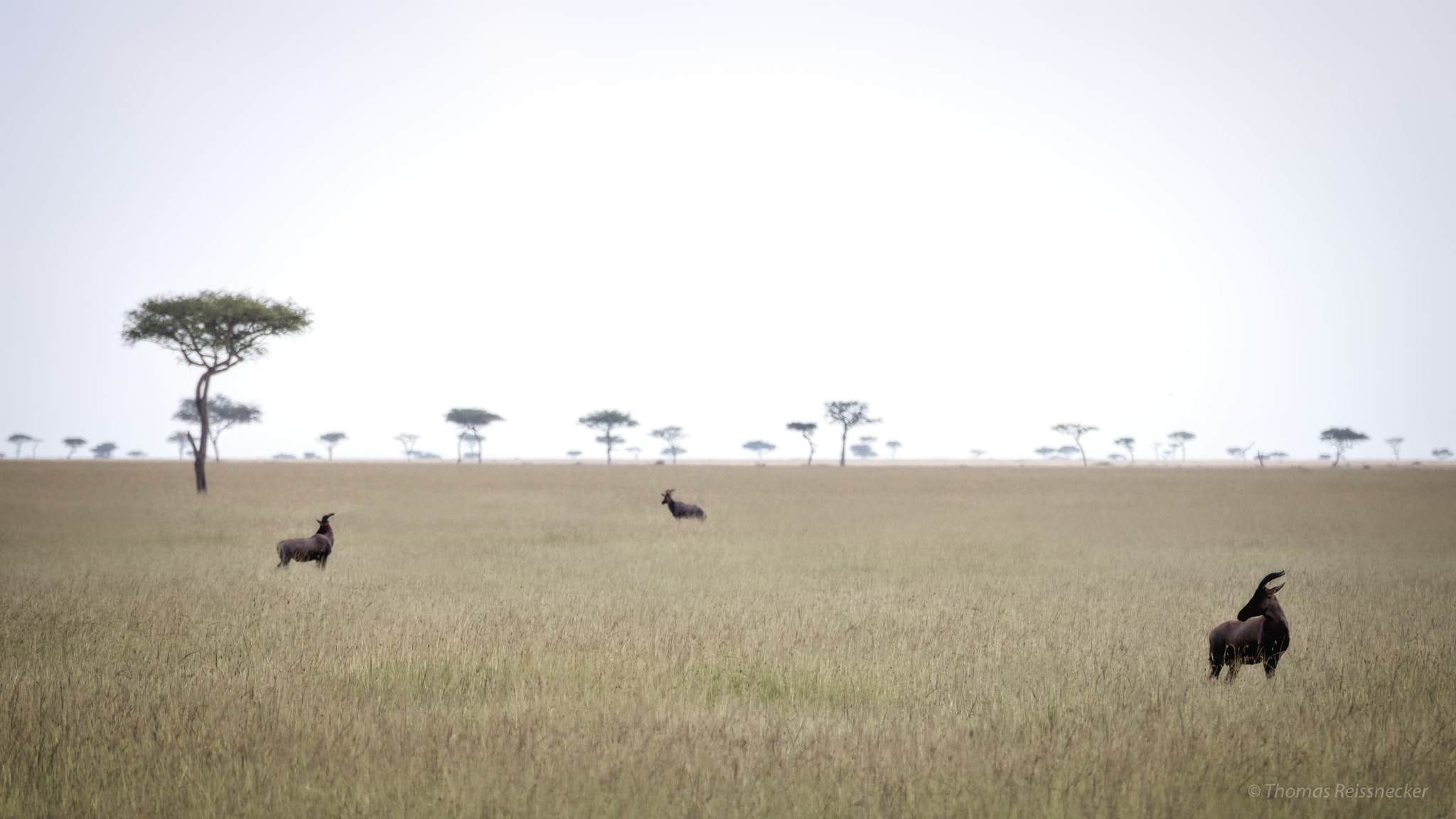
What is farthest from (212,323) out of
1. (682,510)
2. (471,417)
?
(471,417)

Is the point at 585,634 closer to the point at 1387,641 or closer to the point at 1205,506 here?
the point at 1387,641

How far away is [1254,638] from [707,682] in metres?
4.39

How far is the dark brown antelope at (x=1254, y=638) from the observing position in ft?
19.8

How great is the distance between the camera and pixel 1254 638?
6137 mm

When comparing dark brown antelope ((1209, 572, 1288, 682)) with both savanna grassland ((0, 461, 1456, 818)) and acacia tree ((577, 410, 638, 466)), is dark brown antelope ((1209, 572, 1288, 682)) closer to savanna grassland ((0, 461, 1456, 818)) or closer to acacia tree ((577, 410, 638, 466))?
savanna grassland ((0, 461, 1456, 818))

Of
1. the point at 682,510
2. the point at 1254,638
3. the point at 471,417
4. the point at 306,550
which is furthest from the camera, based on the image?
the point at 471,417

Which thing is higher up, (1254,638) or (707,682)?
(1254,638)

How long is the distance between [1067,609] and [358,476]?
52.4 meters

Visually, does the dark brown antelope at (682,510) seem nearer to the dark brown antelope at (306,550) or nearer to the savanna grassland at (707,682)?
the savanna grassland at (707,682)

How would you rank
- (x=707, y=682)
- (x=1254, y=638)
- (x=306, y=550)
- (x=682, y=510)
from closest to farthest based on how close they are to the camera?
(x=1254, y=638), (x=707, y=682), (x=306, y=550), (x=682, y=510)

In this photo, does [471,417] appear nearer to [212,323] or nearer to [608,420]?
[608,420]

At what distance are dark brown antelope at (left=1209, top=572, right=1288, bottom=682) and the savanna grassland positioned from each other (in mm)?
282

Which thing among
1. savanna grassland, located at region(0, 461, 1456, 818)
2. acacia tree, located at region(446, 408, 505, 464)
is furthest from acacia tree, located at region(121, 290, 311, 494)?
acacia tree, located at region(446, 408, 505, 464)

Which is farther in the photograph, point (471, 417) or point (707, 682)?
point (471, 417)
